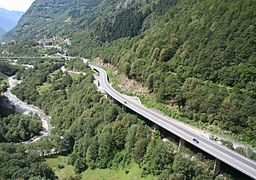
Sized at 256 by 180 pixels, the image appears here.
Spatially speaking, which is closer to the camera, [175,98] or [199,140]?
[199,140]

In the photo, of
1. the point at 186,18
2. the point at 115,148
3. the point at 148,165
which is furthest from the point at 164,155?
the point at 186,18

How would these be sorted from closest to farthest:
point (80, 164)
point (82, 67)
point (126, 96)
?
1. point (80, 164)
2. point (126, 96)
3. point (82, 67)

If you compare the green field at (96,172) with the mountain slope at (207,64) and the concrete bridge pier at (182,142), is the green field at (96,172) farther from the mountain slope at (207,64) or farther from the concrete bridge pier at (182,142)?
the mountain slope at (207,64)

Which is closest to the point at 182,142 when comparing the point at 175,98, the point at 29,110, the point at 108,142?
the point at 175,98

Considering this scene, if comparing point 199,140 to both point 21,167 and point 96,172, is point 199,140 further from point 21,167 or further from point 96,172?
point 21,167

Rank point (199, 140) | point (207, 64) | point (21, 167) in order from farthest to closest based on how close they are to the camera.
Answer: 1. point (207, 64)
2. point (21, 167)
3. point (199, 140)

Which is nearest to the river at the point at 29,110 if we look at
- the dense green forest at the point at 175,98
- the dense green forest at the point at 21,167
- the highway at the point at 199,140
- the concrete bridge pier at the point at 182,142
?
the dense green forest at the point at 175,98

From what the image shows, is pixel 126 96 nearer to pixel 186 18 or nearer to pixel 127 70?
pixel 127 70
